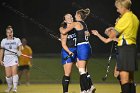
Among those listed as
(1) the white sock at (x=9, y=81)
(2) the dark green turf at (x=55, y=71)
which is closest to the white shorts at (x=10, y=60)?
(1) the white sock at (x=9, y=81)

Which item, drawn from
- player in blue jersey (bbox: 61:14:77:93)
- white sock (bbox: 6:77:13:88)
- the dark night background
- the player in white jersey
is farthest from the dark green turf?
player in blue jersey (bbox: 61:14:77:93)

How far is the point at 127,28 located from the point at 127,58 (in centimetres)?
51

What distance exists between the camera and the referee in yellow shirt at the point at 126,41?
8.38 m

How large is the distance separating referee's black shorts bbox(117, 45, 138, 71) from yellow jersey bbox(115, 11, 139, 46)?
9 centimetres

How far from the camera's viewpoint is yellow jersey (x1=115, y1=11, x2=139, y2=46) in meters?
8.38

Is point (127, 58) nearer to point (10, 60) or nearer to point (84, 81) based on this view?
point (84, 81)

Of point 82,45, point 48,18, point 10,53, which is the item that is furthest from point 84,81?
point 48,18

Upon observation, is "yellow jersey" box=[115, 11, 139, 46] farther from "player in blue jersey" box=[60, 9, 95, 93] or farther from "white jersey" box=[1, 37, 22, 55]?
"white jersey" box=[1, 37, 22, 55]

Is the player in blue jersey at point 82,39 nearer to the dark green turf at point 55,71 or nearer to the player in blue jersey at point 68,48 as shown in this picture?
the player in blue jersey at point 68,48

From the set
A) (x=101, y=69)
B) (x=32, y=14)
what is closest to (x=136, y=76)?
(x=101, y=69)

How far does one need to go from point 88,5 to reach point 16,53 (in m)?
20.4

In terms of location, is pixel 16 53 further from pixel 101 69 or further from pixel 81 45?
pixel 101 69

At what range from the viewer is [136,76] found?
840 inches

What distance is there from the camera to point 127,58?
8453 millimetres
